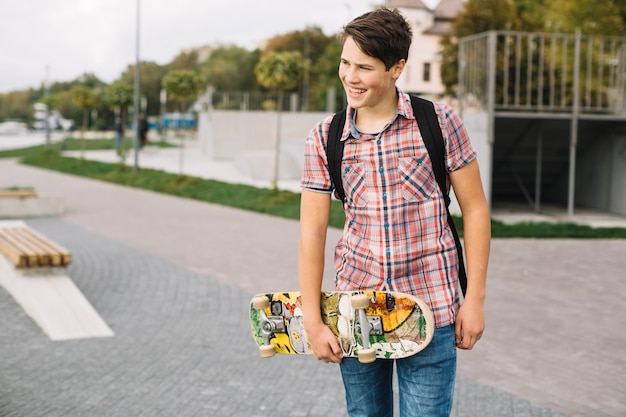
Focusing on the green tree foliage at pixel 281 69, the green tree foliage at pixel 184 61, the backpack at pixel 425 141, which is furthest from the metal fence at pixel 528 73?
the green tree foliage at pixel 184 61

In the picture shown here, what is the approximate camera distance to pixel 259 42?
174 metres

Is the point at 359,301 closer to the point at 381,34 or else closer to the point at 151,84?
the point at 381,34

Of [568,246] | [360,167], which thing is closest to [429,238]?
[360,167]

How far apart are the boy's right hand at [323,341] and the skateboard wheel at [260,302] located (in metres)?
0.14

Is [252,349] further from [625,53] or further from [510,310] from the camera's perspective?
[625,53]

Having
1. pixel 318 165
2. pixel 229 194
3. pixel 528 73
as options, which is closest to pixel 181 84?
pixel 229 194

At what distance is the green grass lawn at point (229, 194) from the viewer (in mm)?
14711

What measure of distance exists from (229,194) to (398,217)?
19.3 metres

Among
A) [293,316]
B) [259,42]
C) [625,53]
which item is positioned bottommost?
[293,316]

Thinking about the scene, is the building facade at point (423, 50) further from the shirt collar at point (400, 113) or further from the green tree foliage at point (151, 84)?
the shirt collar at point (400, 113)

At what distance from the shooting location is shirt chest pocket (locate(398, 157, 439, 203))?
8.80 ft

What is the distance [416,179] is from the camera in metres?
2.69

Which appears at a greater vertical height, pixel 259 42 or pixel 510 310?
pixel 259 42

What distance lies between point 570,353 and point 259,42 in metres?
171
